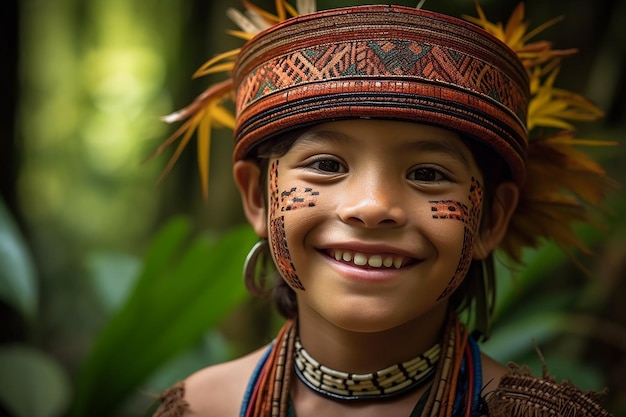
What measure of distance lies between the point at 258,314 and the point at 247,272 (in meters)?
1.59

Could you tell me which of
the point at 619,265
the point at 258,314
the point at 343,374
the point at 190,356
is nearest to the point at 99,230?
the point at 258,314

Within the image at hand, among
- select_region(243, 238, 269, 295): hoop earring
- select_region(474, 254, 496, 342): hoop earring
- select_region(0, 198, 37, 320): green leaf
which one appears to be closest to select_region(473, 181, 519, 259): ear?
select_region(474, 254, 496, 342): hoop earring

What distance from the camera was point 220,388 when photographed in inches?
60.1

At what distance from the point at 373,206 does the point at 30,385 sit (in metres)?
1.42

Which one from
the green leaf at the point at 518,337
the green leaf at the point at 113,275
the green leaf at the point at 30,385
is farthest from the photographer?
the green leaf at the point at 113,275

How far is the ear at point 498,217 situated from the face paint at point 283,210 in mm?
378

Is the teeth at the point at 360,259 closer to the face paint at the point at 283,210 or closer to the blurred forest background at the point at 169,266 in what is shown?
the face paint at the point at 283,210

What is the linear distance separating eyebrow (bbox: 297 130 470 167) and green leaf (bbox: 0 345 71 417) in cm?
121

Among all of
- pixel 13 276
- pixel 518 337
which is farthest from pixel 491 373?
pixel 13 276

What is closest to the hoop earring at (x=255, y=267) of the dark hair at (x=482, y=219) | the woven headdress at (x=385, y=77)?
the dark hair at (x=482, y=219)

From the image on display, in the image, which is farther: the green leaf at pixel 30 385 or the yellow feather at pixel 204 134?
the green leaf at pixel 30 385

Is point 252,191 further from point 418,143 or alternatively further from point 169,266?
point 169,266

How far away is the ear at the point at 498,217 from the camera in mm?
1412

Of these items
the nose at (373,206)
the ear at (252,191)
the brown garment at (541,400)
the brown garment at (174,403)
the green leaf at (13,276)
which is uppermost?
the nose at (373,206)
